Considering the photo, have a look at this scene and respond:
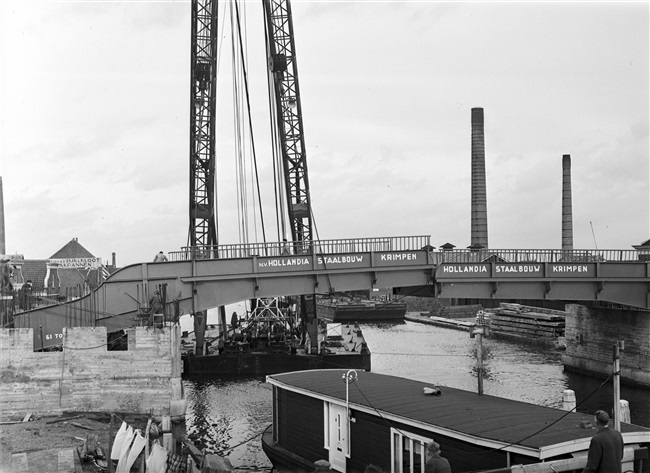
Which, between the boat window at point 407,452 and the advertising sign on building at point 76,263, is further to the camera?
the advertising sign on building at point 76,263

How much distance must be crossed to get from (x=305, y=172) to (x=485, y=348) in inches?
1039

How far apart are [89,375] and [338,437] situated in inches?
503

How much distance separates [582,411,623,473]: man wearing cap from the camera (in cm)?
1177

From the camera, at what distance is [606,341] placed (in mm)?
45156

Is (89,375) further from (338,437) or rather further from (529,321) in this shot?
(529,321)

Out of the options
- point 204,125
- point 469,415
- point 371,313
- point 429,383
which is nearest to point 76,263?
point 204,125

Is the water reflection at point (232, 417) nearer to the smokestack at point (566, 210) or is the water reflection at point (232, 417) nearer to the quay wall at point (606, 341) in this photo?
the quay wall at point (606, 341)

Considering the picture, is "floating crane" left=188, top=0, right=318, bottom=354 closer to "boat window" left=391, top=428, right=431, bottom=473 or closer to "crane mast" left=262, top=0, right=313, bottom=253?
"crane mast" left=262, top=0, right=313, bottom=253

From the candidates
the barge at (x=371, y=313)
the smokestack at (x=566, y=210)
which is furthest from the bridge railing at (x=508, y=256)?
the barge at (x=371, y=313)

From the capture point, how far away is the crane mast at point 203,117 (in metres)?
47.4

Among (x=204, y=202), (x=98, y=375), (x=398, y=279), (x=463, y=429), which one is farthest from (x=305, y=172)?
(x=463, y=429)

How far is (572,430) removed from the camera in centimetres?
1499

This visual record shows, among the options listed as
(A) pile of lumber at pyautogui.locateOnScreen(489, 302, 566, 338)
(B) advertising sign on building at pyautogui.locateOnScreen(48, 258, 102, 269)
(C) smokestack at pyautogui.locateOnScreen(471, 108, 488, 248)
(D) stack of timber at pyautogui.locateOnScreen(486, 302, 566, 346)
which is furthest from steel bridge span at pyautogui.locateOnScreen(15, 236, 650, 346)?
(C) smokestack at pyautogui.locateOnScreen(471, 108, 488, 248)

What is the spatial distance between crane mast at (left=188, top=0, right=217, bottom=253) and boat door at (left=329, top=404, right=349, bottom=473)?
28302 millimetres
